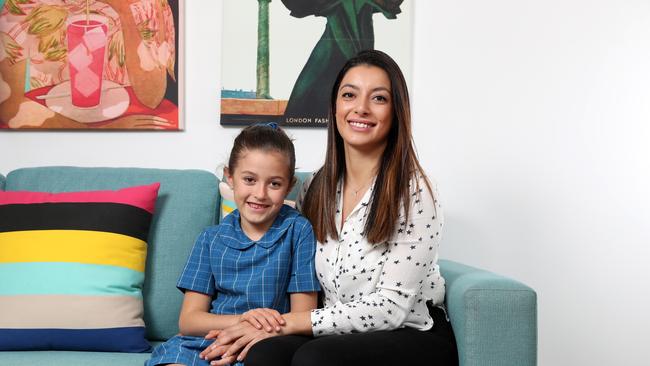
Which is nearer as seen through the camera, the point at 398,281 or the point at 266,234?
the point at 398,281

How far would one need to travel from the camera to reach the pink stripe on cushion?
2018 millimetres

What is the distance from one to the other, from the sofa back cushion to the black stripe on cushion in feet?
0.40

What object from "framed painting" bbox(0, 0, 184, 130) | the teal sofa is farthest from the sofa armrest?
"framed painting" bbox(0, 0, 184, 130)

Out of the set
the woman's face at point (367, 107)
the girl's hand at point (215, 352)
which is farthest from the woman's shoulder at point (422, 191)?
the girl's hand at point (215, 352)

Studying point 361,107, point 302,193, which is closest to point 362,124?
point 361,107

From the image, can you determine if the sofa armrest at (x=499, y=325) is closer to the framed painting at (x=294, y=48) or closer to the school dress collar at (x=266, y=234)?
the school dress collar at (x=266, y=234)

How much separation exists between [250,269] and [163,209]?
19.0 inches

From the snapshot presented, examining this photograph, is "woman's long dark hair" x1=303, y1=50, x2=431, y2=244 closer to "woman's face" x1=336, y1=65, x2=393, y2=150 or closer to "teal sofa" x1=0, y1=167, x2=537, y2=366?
"woman's face" x1=336, y1=65, x2=393, y2=150

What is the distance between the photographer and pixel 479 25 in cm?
261

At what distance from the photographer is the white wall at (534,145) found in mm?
2547

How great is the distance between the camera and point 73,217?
6.46ft

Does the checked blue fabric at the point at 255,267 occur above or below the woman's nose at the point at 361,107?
below

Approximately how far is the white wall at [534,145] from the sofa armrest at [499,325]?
1.04 m

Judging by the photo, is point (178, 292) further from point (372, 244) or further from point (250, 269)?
point (372, 244)
